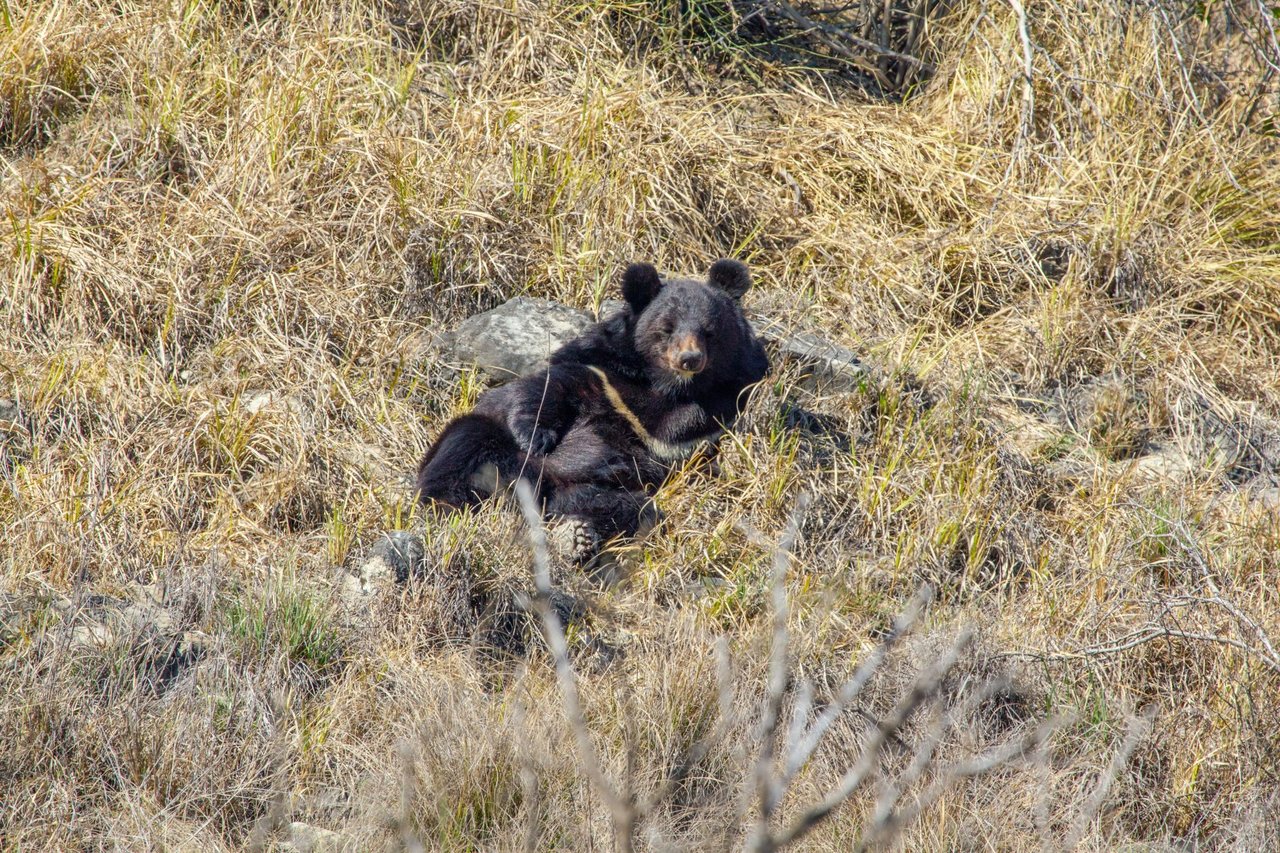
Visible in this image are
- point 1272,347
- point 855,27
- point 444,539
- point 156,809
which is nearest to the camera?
point 156,809

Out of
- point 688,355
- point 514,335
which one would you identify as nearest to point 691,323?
point 688,355

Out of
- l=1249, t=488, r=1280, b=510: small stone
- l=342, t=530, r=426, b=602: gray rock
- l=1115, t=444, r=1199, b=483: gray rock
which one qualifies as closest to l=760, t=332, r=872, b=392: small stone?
l=1115, t=444, r=1199, b=483: gray rock

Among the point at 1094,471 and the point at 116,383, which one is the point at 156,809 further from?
the point at 1094,471

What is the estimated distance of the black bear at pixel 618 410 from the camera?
5.16 m

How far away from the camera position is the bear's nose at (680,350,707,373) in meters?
5.40

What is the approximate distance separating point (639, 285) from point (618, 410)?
572mm

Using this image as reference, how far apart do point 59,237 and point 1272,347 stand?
19.0 ft

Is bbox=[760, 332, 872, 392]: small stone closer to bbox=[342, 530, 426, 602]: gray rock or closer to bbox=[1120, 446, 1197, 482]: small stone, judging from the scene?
bbox=[1120, 446, 1197, 482]: small stone

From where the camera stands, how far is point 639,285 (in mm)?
5672

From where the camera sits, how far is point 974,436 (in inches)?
214

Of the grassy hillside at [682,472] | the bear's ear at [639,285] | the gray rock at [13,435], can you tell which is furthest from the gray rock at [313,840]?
the bear's ear at [639,285]

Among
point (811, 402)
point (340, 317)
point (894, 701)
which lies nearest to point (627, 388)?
point (811, 402)

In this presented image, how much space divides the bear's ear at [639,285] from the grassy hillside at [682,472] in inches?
21.7

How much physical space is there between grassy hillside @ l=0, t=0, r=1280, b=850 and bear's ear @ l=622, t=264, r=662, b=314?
550 mm
